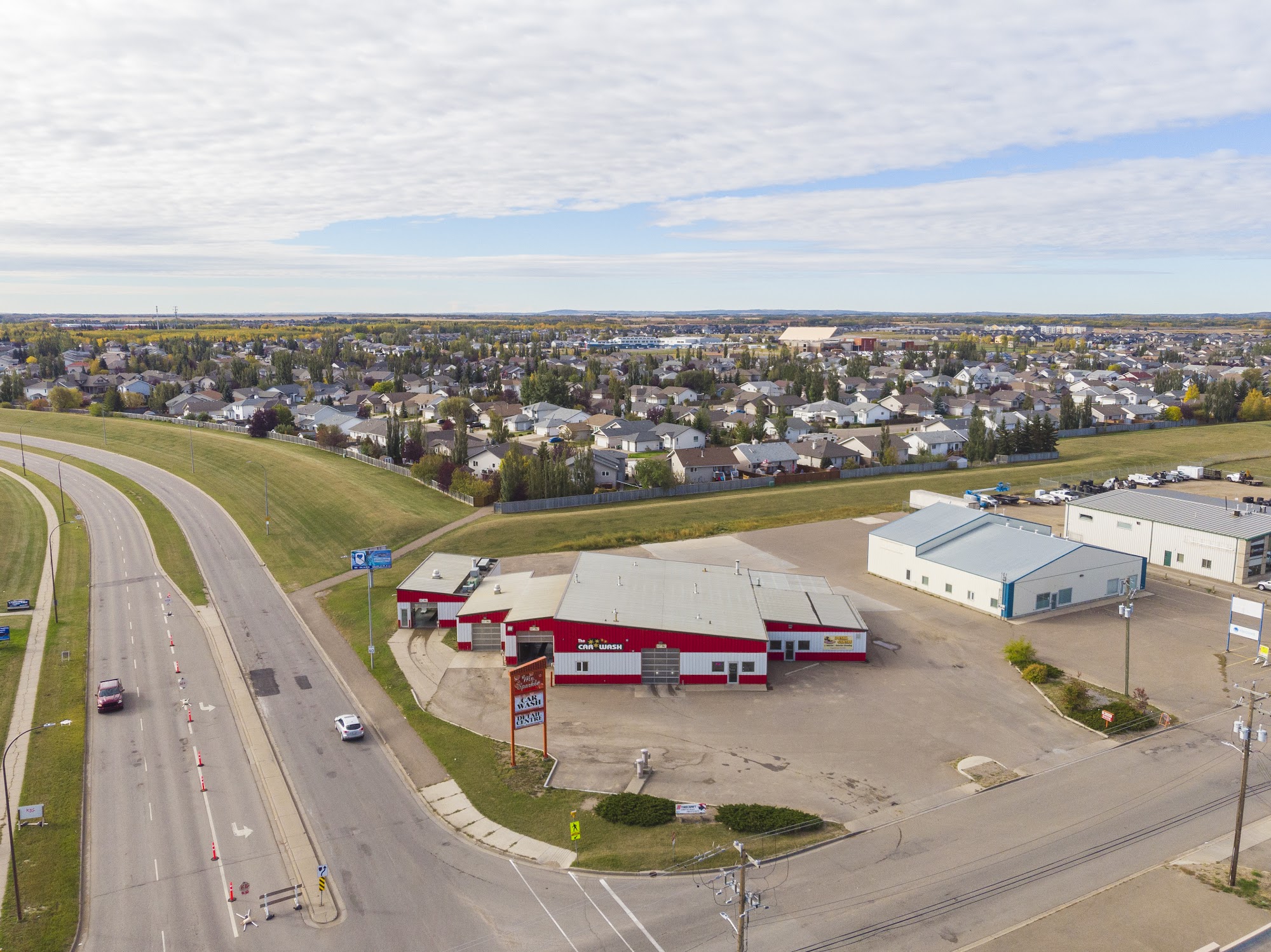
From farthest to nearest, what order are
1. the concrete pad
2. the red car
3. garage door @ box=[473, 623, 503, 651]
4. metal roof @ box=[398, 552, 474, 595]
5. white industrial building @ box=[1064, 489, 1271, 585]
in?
1. white industrial building @ box=[1064, 489, 1271, 585]
2. metal roof @ box=[398, 552, 474, 595]
3. garage door @ box=[473, 623, 503, 651]
4. the red car
5. the concrete pad

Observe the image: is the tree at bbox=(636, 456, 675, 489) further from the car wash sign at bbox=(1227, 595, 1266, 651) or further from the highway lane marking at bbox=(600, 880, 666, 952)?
the highway lane marking at bbox=(600, 880, 666, 952)

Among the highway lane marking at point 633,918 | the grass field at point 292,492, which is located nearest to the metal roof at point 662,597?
the highway lane marking at point 633,918

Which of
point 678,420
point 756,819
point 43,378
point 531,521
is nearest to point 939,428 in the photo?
point 678,420

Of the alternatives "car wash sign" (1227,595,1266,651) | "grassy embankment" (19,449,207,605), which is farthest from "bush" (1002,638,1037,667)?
"grassy embankment" (19,449,207,605)

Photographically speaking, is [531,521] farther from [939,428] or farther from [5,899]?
[939,428]

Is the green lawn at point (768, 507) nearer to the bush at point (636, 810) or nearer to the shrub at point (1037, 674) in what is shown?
the shrub at point (1037, 674)

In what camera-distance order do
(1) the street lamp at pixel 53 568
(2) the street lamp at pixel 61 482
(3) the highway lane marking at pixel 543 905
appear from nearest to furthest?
(3) the highway lane marking at pixel 543 905 → (1) the street lamp at pixel 53 568 → (2) the street lamp at pixel 61 482

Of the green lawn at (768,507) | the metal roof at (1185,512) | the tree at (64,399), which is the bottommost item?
the green lawn at (768,507)
